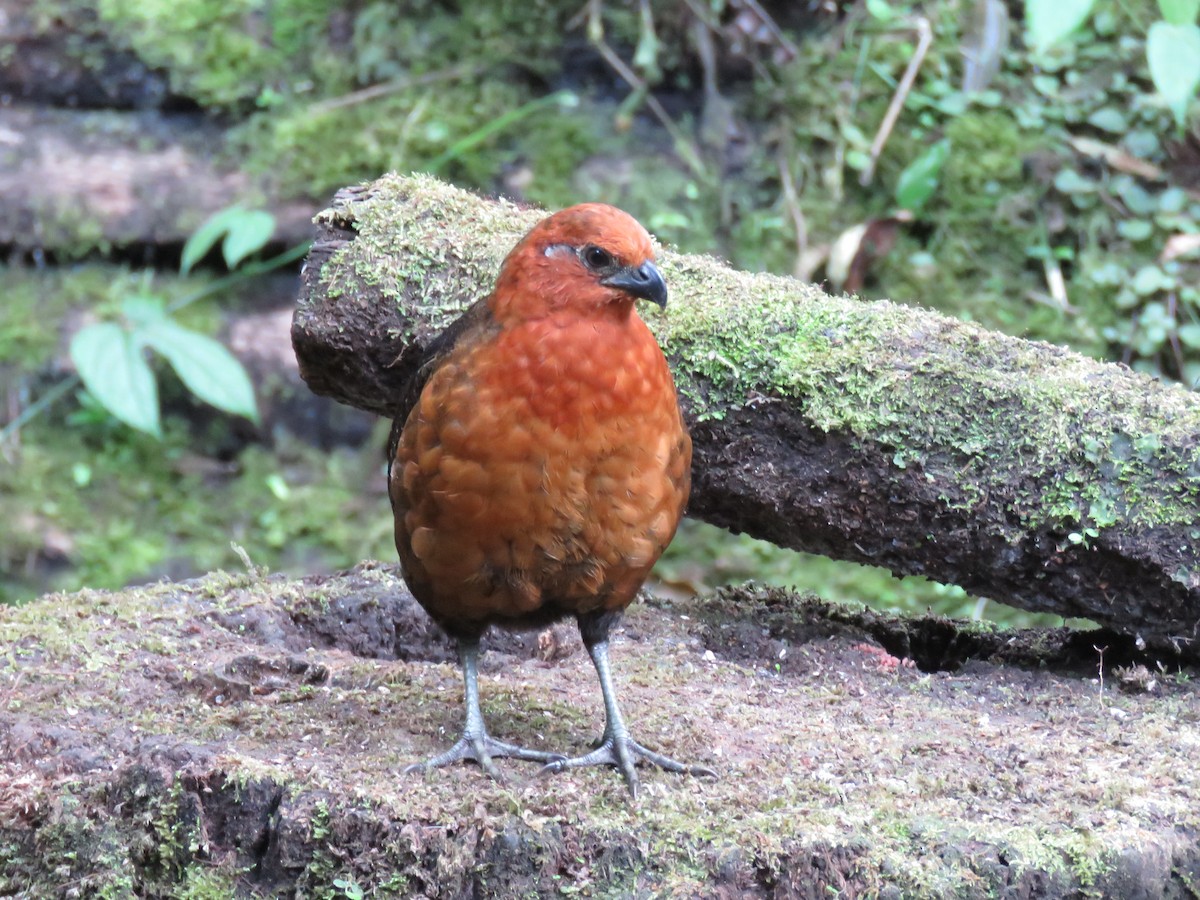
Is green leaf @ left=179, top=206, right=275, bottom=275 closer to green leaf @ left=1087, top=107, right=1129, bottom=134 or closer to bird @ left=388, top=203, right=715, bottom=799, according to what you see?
bird @ left=388, top=203, right=715, bottom=799

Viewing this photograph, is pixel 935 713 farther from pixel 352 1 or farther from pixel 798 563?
pixel 352 1

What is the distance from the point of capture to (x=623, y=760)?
2.80 meters

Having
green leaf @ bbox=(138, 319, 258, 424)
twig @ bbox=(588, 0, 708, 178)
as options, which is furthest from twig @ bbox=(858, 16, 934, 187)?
green leaf @ bbox=(138, 319, 258, 424)

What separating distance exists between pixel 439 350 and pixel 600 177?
3.62 metres

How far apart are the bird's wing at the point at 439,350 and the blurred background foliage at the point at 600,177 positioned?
319 centimetres

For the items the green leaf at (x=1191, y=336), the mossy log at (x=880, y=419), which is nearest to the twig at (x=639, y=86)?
the green leaf at (x=1191, y=336)

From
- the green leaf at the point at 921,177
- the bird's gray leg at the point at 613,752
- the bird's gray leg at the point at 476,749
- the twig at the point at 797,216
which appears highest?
the bird's gray leg at the point at 613,752

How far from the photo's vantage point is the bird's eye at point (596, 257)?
2.82 metres

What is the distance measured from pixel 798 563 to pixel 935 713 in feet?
9.84

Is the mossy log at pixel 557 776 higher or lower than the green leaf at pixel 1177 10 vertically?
lower

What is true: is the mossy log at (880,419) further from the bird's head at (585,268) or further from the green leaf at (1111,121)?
the green leaf at (1111,121)

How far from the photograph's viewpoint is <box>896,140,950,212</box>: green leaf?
6371 mm

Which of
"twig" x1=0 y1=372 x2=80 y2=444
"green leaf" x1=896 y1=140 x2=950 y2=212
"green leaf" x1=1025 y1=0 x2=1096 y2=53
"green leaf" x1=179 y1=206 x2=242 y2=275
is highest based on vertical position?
"green leaf" x1=1025 y1=0 x2=1096 y2=53

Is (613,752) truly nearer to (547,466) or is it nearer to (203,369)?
(547,466)
